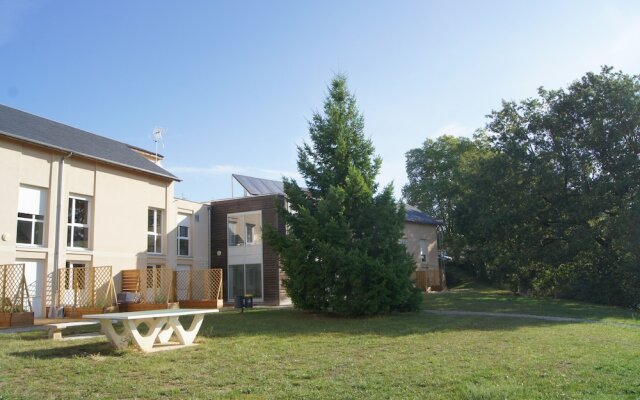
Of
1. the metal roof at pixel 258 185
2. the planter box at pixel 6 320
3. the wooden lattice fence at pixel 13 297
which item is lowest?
the planter box at pixel 6 320

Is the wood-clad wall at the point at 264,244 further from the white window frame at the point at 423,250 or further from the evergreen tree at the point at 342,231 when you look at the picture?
the white window frame at the point at 423,250

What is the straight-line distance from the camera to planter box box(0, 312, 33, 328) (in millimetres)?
16391

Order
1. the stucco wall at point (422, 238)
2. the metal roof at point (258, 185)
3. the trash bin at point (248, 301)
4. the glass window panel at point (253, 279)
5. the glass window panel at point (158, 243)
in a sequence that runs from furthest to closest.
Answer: the stucco wall at point (422, 238)
the metal roof at point (258, 185)
the glass window panel at point (253, 279)
the glass window panel at point (158, 243)
the trash bin at point (248, 301)

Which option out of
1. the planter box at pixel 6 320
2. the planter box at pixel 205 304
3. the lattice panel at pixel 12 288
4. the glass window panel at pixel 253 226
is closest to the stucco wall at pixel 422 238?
the glass window panel at pixel 253 226

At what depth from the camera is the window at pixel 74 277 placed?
21.6m

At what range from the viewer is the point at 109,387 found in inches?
287

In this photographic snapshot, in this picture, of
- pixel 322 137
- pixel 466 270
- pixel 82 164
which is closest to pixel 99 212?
pixel 82 164

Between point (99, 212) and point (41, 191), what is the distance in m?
2.71

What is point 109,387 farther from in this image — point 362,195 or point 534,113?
point 534,113

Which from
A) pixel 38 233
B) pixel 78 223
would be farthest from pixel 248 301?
pixel 38 233

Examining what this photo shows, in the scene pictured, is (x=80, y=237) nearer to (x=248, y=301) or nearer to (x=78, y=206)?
(x=78, y=206)

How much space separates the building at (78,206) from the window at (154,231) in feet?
0.16

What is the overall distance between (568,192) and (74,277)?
24.6 m

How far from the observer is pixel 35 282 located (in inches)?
813
